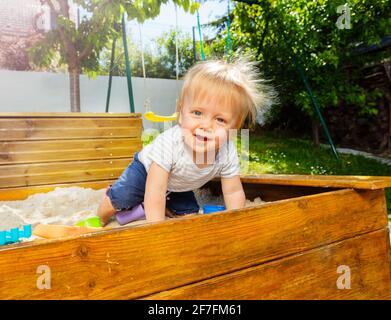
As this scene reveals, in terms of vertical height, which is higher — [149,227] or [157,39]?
[157,39]

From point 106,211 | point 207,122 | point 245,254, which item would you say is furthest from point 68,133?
point 245,254

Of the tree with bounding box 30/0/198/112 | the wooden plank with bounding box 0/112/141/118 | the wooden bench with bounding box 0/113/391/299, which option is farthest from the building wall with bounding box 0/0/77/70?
the wooden bench with bounding box 0/113/391/299

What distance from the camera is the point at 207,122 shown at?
107 cm

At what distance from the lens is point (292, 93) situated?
4391 mm

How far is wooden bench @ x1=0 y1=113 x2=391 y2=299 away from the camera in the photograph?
597 mm

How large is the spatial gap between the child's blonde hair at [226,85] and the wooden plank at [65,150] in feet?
3.41

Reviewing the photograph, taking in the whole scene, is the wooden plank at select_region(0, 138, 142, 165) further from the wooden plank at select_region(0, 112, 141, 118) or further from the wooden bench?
the wooden bench

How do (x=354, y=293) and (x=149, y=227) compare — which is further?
(x=354, y=293)

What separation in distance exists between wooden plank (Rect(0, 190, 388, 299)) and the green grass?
1.89m

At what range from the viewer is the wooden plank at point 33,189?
1844 millimetres

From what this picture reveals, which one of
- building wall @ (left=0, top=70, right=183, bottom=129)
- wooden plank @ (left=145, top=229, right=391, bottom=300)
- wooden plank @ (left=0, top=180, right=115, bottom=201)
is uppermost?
building wall @ (left=0, top=70, right=183, bottom=129)
